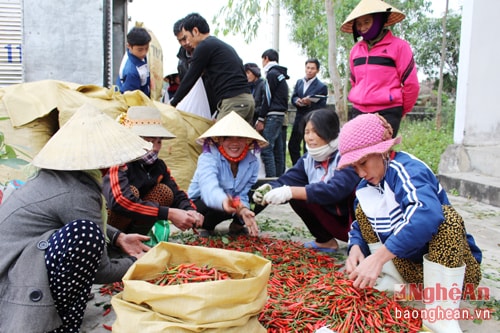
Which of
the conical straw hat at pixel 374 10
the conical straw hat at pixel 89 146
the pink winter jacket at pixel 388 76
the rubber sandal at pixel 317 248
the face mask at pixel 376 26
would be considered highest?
the conical straw hat at pixel 374 10

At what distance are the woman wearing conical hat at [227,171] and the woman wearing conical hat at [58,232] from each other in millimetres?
1185

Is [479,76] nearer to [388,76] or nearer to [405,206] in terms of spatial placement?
[388,76]

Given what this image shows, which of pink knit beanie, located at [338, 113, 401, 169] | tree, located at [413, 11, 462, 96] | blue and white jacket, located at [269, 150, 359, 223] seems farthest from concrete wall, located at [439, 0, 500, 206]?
tree, located at [413, 11, 462, 96]

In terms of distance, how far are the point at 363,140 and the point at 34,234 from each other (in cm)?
148

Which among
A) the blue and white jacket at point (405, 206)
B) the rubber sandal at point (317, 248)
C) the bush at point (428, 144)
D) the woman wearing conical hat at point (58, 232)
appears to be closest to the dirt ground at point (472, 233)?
the rubber sandal at point (317, 248)

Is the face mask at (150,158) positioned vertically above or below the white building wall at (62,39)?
below

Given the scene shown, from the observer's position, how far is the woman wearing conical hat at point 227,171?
10.2 feet

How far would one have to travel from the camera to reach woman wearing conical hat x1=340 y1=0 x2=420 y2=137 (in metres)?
3.76

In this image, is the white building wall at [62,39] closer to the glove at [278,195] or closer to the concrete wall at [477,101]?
the glove at [278,195]

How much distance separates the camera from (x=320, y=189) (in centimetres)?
289

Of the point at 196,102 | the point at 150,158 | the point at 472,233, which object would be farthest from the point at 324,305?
the point at 196,102

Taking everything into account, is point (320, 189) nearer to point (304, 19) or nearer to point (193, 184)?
point (193, 184)

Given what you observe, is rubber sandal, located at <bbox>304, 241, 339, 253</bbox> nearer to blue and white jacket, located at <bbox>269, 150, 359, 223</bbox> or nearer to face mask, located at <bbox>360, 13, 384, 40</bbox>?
blue and white jacket, located at <bbox>269, 150, 359, 223</bbox>

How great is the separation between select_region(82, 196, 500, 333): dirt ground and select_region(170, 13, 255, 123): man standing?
3.45 feet
